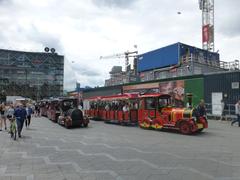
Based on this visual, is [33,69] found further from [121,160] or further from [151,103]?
[121,160]

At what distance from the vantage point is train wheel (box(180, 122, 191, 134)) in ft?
50.2

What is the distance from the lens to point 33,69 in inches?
4845

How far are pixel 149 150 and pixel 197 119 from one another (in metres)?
6.11

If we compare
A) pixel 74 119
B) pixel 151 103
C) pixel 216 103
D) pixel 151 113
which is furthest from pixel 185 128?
pixel 216 103

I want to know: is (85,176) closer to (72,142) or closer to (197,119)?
(72,142)

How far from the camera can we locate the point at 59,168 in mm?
7914

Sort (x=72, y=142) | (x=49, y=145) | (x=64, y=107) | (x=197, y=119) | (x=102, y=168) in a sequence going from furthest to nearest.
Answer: (x=64, y=107) → (x=197, y=119) → (x=72, y=142) → (x=49, y=145) → (x=102, y=168)

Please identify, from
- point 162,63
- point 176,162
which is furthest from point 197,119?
point 162,63

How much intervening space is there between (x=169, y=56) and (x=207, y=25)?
1004 inches

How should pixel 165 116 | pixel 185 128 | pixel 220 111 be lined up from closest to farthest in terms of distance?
pixel 185 128 < pixel 165 116 < pixel 220 111

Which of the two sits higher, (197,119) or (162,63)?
(162,63)

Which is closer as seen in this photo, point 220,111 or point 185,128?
point 185,128

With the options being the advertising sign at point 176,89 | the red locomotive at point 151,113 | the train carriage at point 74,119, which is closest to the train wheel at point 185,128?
the red locomotive at point 151,113

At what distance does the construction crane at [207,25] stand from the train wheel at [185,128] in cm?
5201
